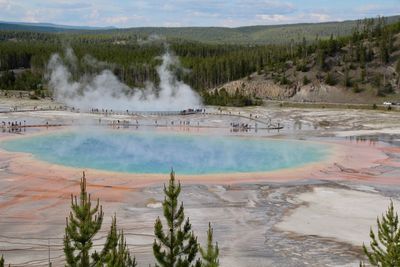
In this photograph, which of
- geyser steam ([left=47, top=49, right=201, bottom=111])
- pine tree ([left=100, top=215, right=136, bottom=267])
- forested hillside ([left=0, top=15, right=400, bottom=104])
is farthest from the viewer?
forested hillside ([left=0, top=15, right=400, bottom=104])

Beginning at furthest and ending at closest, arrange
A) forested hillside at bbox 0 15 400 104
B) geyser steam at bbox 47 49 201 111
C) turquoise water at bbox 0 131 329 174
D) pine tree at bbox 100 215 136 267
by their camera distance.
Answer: forested hillside at bbox 0 15 400 104 → geyser steam at bbox 47 49 201 111 → turquoise water at bbox 0 131 329 174 → pine tree at bbox 100 215 136 267

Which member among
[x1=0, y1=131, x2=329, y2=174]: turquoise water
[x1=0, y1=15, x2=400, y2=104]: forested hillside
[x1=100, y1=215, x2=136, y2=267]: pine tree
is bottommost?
[x1=0, y1=131, x2=329, y2=174]: turquoise water

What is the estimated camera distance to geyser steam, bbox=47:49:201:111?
272 ft

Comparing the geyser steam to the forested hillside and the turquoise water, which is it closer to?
the forested hillside

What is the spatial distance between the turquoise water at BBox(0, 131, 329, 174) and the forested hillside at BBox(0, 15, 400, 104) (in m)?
33.0

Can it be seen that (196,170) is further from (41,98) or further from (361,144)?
(41,98)

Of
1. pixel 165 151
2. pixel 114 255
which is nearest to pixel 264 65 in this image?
pixel 165 151

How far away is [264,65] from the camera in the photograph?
10156 centimetres

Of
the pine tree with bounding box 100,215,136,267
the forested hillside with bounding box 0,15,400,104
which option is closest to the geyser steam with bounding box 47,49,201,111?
the forested hillside with bounding box 0,15,400,104

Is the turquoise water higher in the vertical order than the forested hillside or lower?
lower

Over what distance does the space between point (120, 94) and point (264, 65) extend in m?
28.4

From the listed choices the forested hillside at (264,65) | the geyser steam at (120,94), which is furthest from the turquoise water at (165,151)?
the forested hillside at (264,65)

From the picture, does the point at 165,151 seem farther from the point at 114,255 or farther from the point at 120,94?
the point at 120,94

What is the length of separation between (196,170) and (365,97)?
2087 inches
